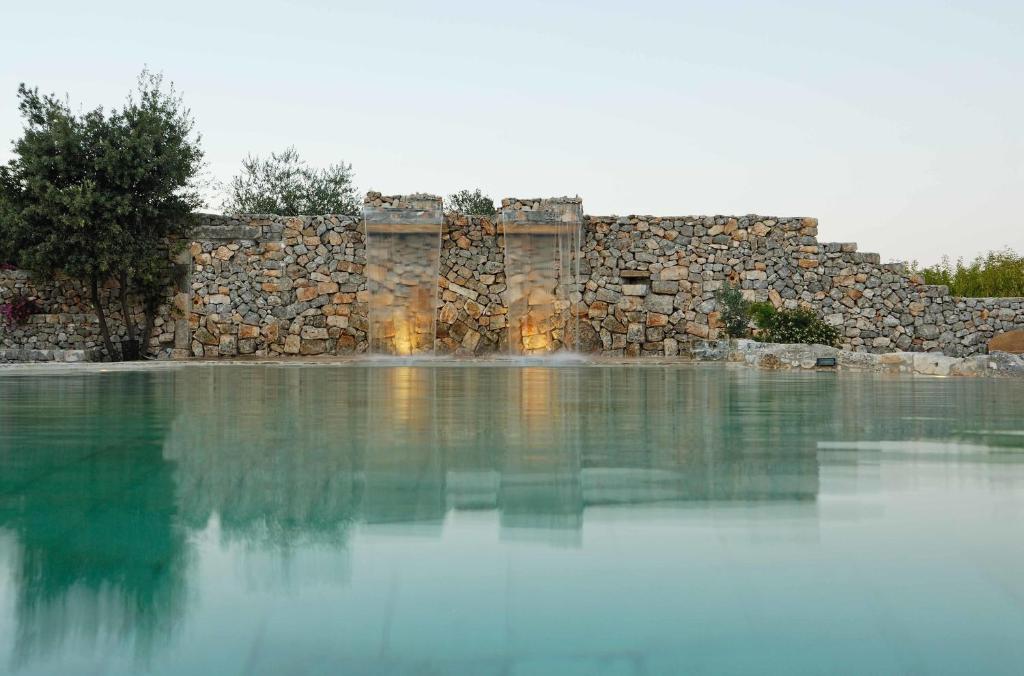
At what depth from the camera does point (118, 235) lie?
51.4ft

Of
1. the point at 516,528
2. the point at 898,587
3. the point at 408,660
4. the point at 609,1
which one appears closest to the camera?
the point at 408,660

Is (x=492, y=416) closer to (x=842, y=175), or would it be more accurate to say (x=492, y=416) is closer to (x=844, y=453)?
(x=844, y=453)

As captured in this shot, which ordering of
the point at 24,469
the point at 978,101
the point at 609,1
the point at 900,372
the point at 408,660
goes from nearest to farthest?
the point at 408,660 < the point at 24,469 < the point at 900,372 < the point at 609,1 < the point at 978,101

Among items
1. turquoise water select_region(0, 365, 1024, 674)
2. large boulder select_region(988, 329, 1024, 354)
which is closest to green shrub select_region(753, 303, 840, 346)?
large boulder select_region(988, 329, 1024, 354)

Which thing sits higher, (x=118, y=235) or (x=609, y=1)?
(x=609, y=1)

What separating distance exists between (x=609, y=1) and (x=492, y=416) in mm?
13108

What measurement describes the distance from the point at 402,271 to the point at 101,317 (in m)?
5.51

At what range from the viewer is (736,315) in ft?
53.9

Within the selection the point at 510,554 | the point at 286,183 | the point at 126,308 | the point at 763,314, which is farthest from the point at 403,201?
the point at 510,554

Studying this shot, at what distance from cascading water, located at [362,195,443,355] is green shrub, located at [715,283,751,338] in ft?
17.9

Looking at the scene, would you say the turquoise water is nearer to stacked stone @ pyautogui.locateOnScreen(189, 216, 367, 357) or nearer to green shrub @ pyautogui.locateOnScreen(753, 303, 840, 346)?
green shrub @ pyautogui.locateOnScreen(753, 303, 840, 346)

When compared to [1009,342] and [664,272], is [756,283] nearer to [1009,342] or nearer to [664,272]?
[664,272]

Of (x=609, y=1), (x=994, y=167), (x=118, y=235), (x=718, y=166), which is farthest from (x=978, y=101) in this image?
(x=118, y=235)

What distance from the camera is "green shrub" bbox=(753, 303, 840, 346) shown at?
14518mm
